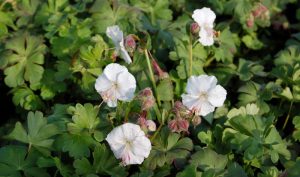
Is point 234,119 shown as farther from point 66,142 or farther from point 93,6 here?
point 93,6

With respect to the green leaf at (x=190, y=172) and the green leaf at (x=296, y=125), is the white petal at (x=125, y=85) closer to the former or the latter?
the green leaf at (x=190, y=172)

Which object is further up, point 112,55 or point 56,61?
point 112,55

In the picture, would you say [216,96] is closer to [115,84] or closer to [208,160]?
[208,160]

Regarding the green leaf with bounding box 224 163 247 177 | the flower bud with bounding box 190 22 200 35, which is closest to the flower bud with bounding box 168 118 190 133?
the green leaf with bounding box 224 163 247 177

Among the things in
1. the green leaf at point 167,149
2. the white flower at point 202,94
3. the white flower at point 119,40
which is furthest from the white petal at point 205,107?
the white flower at point 119,40

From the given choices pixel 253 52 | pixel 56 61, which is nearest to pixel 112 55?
pixel 56 61

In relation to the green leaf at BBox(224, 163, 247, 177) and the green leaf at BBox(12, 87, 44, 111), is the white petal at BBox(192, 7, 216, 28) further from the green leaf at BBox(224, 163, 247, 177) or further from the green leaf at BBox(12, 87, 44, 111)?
the green leaf at BBox(12, 87, 44, 111)

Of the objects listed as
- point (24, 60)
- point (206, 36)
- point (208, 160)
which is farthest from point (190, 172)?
point (24, 60)
